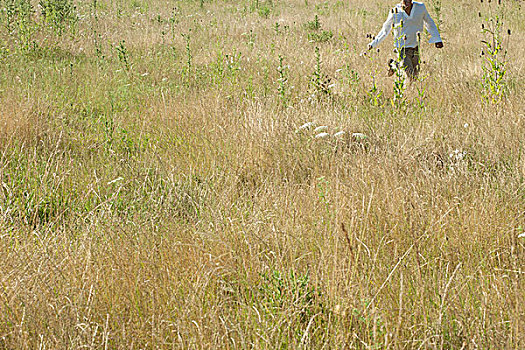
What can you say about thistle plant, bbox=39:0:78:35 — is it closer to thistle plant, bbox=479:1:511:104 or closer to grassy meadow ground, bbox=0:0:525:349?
grassy meadow ground, bbox=0:0:525:349

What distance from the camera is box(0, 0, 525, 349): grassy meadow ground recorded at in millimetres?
1776

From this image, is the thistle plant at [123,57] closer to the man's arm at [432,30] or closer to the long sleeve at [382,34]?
the long sleeve at [382,34]

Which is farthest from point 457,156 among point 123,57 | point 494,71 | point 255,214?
point 123,57

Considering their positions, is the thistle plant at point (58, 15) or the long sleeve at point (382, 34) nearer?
the long sleeve at point (382, 34)

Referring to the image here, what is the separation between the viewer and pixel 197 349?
1.64 m

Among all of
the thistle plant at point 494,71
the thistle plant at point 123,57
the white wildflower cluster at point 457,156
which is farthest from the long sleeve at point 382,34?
the thistle plant at point 123,57

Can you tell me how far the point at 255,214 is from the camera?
8.52 feet

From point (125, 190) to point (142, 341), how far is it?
5.01 feet

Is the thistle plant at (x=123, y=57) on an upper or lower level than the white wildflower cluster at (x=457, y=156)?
upper

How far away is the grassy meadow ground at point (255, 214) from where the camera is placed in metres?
1.78

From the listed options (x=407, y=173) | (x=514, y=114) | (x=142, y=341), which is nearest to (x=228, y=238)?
(x=142, y=341)

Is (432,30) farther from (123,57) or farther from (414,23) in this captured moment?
(123,57)

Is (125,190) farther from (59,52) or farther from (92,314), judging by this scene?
(59,52)

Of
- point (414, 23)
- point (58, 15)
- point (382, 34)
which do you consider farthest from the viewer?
point (58, 15)
